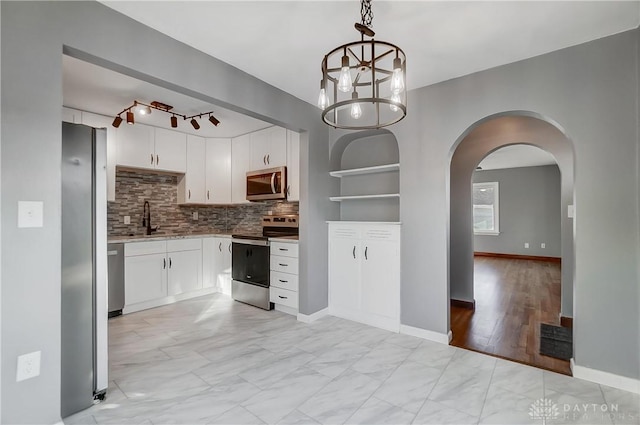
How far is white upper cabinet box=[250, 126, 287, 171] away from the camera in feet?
13.7

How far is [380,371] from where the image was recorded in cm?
241

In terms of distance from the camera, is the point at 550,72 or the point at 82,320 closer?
the point at 82,320

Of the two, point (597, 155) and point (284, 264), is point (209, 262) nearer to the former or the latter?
point (284, 264)

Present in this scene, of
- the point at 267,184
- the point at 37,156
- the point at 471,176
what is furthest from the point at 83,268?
the point at 471,176

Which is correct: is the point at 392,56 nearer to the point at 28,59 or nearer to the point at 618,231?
the point at 618,231

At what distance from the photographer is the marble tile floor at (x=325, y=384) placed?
187 centimetres

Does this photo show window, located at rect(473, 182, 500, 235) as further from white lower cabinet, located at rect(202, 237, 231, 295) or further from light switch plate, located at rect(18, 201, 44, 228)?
light switch plate, located at rect(18, 201, 44, 228)

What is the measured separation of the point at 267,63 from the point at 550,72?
2.31 metres

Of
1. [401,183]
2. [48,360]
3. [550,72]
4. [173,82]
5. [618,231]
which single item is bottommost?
[48,360]

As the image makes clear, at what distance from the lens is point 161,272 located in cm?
405

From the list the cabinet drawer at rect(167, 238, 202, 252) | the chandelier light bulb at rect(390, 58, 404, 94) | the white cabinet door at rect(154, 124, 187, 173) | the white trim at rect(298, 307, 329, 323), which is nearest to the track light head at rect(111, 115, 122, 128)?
the white cabinet door at rect(154, 124, 187, 173)

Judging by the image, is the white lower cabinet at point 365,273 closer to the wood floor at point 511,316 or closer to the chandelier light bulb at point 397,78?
the wood floor at point 511,316

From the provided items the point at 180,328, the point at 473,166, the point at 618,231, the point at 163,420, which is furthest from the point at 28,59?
the point at 473,166

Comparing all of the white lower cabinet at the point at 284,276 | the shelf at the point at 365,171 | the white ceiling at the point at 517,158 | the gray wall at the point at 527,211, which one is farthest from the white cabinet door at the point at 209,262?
the gray wall at the point at 527,211
